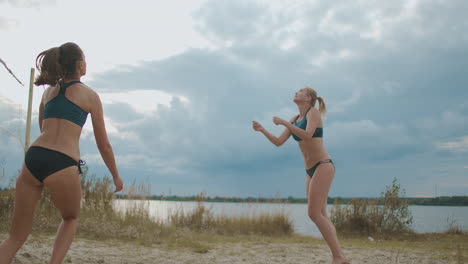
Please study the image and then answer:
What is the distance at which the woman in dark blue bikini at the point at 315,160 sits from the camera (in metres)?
3.93

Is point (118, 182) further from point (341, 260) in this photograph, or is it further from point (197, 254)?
point (197, 254)

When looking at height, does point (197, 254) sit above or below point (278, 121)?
below

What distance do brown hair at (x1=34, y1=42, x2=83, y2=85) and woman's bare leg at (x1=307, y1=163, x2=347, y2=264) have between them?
102 inches

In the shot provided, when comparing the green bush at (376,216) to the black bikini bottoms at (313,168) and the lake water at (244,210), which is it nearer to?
the lake water at (244,210)

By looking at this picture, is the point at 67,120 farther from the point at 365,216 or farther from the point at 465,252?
the point at 365,216

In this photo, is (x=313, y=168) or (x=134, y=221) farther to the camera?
(x=134, y=221)

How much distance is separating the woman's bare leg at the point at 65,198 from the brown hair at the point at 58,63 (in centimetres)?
62

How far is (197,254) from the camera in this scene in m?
5.99

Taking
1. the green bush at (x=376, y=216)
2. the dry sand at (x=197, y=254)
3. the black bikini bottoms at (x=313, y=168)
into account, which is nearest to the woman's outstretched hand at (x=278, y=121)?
the black bikini bottoms at (x=313, y=168)

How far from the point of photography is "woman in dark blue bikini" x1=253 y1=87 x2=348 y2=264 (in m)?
3.93

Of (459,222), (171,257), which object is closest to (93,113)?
(171,257)

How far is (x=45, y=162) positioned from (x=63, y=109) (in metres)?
0.35

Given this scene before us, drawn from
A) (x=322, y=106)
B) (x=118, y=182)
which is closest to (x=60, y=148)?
(x=118, y=182)

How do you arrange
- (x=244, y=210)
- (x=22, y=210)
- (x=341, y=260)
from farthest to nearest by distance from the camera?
1. (x=244, y=210)
2. (x=341, y=260)
3. (x=22, y=210)
